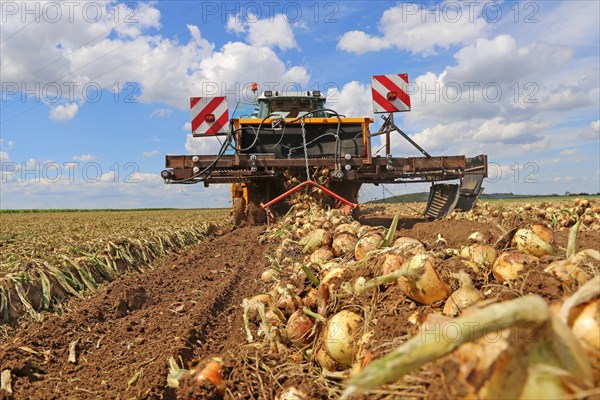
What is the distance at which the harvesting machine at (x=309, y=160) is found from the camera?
732 centimetres

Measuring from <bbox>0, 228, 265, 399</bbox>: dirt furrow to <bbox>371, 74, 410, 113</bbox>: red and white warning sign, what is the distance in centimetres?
392

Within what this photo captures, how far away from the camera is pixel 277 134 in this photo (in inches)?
322

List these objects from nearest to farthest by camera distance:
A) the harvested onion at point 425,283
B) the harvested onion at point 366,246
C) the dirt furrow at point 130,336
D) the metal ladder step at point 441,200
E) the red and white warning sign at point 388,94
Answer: the harvested onion at point 425,283 → the dirt furrow at point 130,336 → the harvested onion at point 366,246 → the red and white warning sign at point 388,94 → the metal ladder step at point 441,200

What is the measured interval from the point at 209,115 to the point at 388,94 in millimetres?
3050

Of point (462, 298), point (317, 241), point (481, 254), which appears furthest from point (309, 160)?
point (462, 298)

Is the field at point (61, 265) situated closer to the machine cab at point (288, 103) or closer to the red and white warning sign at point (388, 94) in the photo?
the machine cab at point (288, 103)

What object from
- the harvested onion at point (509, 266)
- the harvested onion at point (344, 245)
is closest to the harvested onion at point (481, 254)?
the harvested onion at point (509, 266)

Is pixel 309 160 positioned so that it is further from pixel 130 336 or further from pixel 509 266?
pixel 509 266

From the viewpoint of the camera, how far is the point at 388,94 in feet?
25.7

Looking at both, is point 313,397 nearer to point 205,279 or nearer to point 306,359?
point 306,359

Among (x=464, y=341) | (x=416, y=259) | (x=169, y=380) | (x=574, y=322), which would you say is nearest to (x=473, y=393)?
(x=464, y=341)

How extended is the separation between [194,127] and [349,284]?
616 centimetres

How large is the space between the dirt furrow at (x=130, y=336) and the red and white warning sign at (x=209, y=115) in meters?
3.46

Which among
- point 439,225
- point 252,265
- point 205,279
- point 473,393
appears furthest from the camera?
point 439,225
